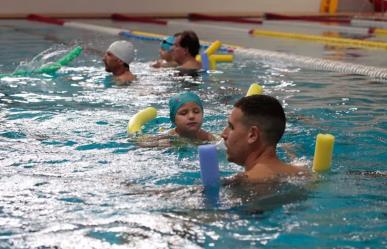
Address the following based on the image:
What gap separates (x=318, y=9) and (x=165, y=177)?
20.7 metres

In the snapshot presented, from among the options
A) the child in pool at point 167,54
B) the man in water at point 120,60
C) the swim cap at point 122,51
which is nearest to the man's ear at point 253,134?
the man in water at point 120,60

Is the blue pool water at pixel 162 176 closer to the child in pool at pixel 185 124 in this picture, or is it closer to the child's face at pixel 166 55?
the child in pool at pixel 185 124

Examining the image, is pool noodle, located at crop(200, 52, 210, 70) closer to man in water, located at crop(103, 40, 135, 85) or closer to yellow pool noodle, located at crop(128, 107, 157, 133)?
man in water, located at crop(103, 40, 135, 85)

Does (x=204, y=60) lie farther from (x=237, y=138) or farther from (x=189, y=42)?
(x=237, y=138)

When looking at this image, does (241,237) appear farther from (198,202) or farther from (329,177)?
(329,177)

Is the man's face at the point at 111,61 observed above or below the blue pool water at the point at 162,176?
above

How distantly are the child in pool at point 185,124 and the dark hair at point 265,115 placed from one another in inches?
49.0

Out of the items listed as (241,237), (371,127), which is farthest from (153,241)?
(371,127)

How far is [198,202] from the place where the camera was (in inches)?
135

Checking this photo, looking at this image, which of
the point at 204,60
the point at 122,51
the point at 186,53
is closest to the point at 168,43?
the point at 186,53

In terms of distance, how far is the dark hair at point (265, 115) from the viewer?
11.8 feet

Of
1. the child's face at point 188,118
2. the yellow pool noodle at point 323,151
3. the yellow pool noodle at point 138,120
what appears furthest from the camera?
the yellow pool noodle at point 138,120

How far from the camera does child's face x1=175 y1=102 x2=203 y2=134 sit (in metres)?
4.86

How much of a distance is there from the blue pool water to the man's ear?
0.28 m
